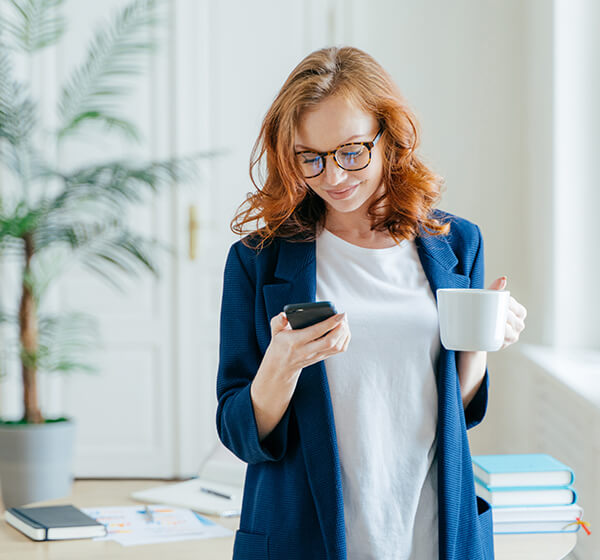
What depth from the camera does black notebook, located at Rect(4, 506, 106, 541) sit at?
1.40 m

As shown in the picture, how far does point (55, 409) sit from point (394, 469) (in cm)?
311

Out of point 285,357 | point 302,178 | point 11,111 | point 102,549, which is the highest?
point 11,111

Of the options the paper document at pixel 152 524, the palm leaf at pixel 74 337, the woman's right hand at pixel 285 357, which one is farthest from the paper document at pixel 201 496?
the palm leaf at pixel 74 337

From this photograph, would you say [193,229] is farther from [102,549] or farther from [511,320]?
[511,320]

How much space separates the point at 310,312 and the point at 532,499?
2.43 feet

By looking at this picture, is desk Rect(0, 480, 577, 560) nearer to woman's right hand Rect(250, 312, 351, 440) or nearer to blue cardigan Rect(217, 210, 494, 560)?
blue cardigan Rect(217, 210, 494, 560)

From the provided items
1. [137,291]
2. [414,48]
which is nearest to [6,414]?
[137,291]

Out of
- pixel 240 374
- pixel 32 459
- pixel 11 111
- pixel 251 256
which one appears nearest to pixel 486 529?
pixel 240 374

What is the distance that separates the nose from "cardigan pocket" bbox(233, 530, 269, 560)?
499 millimetres

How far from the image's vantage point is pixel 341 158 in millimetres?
1065

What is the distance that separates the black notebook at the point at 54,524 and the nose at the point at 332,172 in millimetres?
806

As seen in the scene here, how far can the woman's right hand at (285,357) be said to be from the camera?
953 millimetres

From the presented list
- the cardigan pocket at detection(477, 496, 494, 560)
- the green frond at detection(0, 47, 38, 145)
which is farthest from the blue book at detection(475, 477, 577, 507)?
the green frond at detection(0, 47, 38, 145)

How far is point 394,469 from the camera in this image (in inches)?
42.0
